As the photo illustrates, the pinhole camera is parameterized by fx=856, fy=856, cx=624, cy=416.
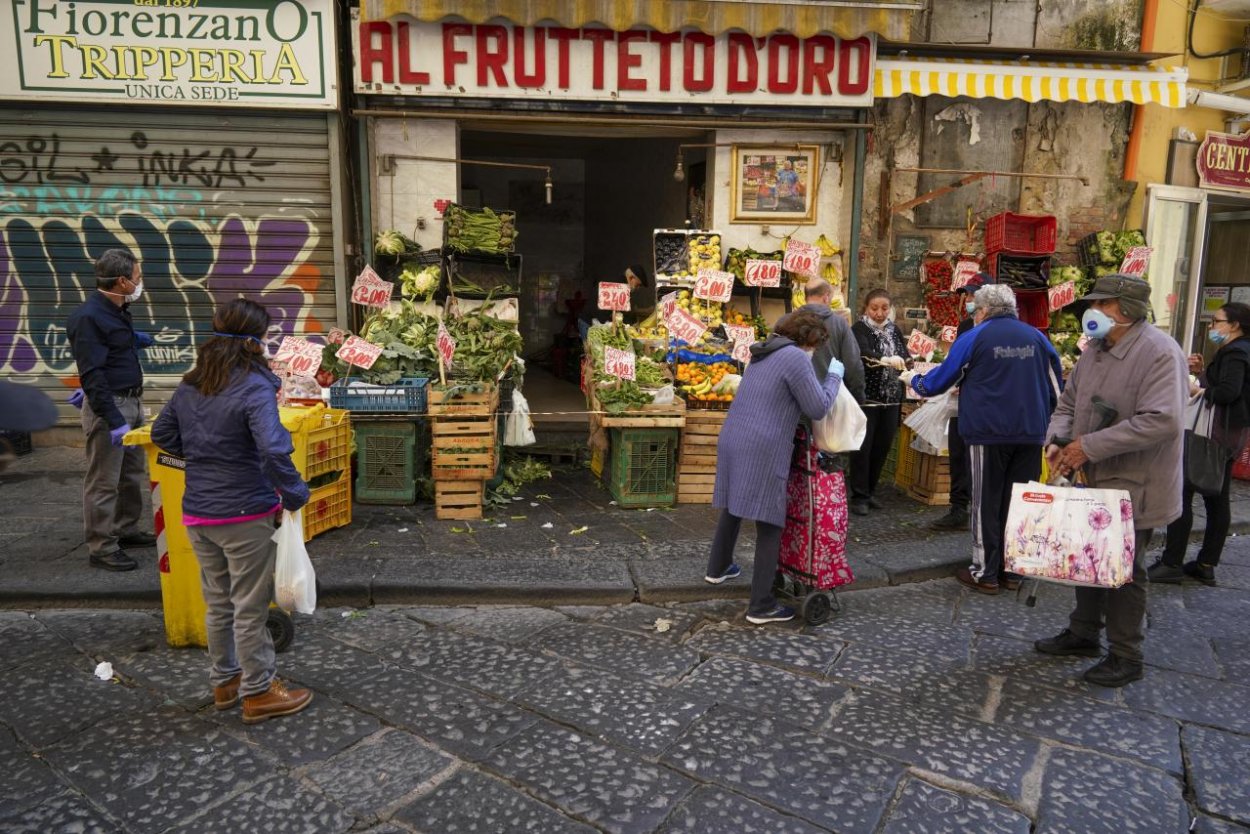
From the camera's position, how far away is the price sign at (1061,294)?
30.5ft

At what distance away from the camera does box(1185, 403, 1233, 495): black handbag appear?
5664 mm

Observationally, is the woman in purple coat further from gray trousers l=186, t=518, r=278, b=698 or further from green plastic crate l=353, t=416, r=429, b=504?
green plastic crate l=353, t=416, r=429, b=504

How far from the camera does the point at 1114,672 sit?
428 centimetres

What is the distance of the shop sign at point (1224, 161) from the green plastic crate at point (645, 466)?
26.3 ft

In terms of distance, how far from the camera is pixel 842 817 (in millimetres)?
3184

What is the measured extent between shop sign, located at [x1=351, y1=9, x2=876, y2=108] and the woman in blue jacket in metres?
5.24

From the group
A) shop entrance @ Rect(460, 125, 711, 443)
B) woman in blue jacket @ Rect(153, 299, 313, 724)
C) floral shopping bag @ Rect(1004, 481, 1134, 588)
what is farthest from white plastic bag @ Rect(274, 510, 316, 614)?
shop entrance @ Rect(460, 125, 711, 443)

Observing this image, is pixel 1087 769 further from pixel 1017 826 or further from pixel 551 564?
pixel 551 564

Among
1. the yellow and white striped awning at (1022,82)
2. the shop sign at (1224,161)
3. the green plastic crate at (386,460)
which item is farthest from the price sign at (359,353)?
the shop sign at (1224,161)

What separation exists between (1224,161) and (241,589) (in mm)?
11982

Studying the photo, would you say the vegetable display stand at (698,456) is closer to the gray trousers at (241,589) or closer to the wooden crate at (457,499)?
the wooden crate at (457,499)

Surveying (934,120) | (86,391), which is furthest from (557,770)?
(934,120)

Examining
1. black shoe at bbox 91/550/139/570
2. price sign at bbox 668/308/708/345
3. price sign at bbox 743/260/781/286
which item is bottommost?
black shoe at bbox 91/550/139/570

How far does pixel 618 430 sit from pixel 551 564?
5.64ft
